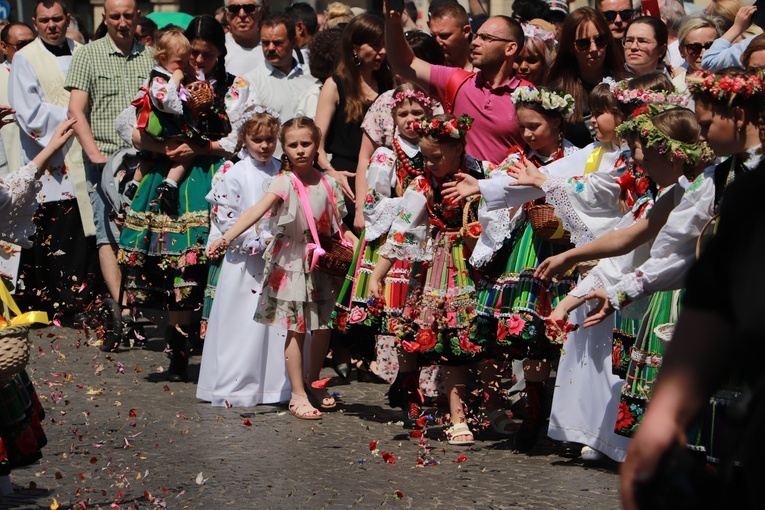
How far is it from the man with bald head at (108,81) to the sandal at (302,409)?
10.5 ft

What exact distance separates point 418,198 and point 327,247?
43.3 inches

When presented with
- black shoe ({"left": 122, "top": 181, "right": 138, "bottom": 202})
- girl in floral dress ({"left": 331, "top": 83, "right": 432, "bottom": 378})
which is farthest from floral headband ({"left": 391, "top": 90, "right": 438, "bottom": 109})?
black shoe ({"left": 122, "top": 181, "right": 138, "bottom": 202})

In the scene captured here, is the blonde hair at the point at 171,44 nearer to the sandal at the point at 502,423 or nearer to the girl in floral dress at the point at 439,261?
the girl in floral dress at the point at 439,261

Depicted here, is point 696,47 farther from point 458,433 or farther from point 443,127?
point 458,433

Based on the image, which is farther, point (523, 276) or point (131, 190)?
point (131, 190)

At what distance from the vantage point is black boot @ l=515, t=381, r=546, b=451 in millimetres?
6766

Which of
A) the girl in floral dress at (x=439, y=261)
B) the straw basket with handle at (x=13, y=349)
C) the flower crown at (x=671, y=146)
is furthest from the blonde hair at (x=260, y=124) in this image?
the straw basket with handle at (x=13, y=349)

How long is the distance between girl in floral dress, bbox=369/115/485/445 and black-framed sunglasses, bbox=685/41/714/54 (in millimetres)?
2403

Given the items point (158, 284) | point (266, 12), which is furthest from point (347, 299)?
point (266, 12)

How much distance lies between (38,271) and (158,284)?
3.00 meters

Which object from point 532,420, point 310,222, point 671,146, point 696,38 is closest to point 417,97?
point 310,222

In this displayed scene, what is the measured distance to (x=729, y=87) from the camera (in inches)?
170

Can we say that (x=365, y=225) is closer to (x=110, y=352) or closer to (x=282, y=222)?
(x=282, y=222)

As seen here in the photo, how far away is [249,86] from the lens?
919 centimetres
